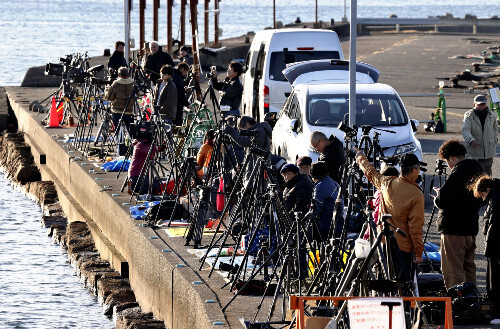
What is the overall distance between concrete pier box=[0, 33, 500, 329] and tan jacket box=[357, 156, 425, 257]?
1.41m

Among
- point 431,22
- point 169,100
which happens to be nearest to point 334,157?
point 169,100

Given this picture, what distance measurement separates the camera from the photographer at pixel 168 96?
20.1 metres

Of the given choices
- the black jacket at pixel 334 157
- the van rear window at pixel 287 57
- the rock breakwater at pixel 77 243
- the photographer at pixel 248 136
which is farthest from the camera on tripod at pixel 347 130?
the van rear window at pixel 287 57

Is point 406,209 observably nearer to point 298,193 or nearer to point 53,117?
point 298,193

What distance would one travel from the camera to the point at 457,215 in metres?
11.0

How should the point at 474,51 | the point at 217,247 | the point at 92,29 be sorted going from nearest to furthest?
the point at 217,247
the point at 474,51
the point at 92,29

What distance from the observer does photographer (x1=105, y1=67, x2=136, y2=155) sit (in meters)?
20.8

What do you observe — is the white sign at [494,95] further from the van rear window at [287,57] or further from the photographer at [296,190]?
the photographer at [296,190]

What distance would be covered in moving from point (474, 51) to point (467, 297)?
49.3m

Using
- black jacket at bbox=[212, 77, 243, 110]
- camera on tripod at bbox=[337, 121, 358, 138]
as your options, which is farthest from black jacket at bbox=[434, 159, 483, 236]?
black jacket at bbox=[212, 77, 243, 110]

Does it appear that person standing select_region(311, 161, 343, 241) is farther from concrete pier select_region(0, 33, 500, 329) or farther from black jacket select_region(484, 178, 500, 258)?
black jacket select_region(484, 178, 500, 258)

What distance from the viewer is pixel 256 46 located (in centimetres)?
2341

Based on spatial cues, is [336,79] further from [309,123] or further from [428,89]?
[428,89]

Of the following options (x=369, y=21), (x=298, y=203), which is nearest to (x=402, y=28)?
(x=369, y=21)
